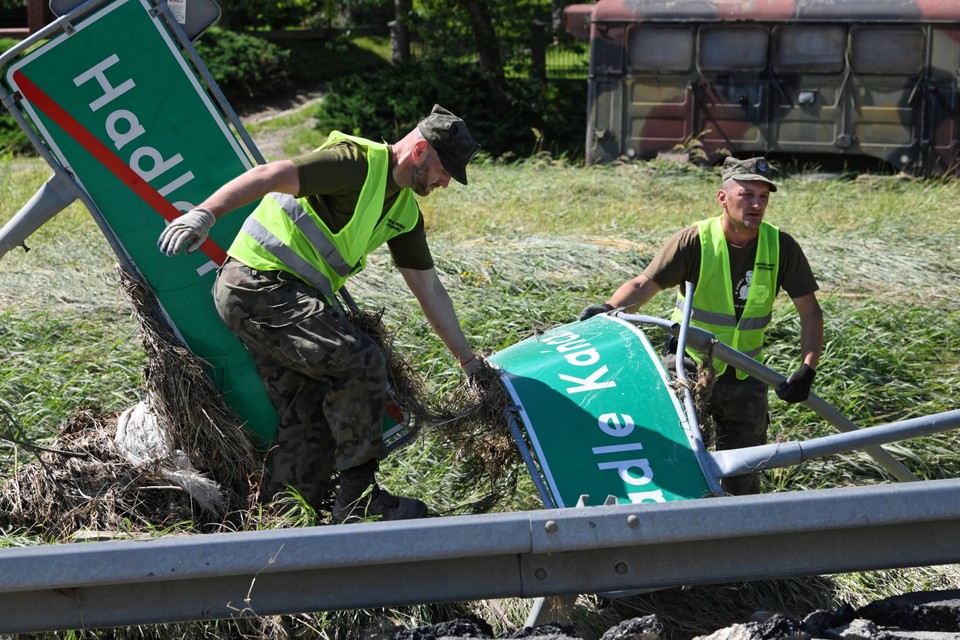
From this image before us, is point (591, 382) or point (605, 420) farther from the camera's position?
point (591, 382)

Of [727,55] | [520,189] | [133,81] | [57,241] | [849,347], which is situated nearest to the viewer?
[133,81]

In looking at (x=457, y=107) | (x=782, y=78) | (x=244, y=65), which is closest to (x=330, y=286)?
(x=782, y=78)

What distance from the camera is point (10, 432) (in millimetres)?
5113

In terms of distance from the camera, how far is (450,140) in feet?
13.0

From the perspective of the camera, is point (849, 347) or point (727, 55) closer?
point (849, 347)

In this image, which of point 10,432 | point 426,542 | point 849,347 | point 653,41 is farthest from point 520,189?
point 426,542

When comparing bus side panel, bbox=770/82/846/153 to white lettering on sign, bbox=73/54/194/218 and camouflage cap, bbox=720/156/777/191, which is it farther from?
white lettering on sign, bbox=73/54/194/218

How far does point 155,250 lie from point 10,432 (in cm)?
155

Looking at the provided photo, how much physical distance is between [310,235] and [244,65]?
2042cm

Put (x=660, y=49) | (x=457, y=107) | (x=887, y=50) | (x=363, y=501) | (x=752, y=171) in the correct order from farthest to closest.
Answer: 1. (x=457, y=107)
2. (x=660, y=49)
3. (x=887, y=50)
4. (x=752, y=171)
5. (x=363, y=501)

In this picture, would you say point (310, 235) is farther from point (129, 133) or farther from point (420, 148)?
point (129, 133)

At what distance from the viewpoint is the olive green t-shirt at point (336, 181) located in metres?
3.83

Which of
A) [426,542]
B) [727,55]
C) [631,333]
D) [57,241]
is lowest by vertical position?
[727,55]

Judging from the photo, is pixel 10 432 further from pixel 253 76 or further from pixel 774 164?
pixel 253 76
